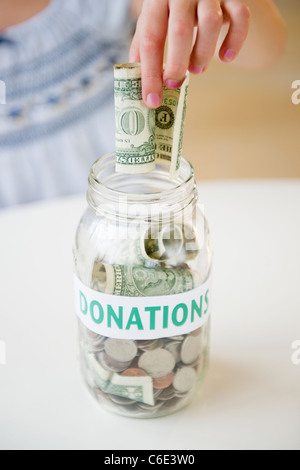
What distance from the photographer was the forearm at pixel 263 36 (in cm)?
112

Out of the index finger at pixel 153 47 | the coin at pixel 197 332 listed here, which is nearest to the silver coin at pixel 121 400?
the coin at pixel 197 332

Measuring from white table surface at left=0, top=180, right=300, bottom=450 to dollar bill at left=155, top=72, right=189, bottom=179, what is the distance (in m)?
0.30

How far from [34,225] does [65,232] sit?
0.07 meters

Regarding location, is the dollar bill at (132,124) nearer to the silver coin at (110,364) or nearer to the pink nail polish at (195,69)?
the pink nail polish at (195,69)

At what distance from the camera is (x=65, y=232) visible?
3.43ft

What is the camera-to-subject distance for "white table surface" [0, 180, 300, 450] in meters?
0.66

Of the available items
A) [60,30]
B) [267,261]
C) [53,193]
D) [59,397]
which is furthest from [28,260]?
[60,30]

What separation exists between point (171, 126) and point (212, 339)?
0.33 meters

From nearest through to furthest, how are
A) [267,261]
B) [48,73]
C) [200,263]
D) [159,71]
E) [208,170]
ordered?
[159,71]
[200,263]
[267,261]
[48,73]
[208,170]

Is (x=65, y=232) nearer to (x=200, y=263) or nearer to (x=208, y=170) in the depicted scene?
(x=200, y=263)

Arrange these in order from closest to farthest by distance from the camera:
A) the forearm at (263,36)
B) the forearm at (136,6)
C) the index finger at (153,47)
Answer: the index finger at (153,47) < the forearm at (263,36) < the forearm at (136,6)

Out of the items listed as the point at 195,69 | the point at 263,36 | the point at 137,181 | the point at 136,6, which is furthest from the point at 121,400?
the point at 136,6

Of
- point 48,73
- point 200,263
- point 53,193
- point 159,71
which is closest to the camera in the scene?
point 159,71

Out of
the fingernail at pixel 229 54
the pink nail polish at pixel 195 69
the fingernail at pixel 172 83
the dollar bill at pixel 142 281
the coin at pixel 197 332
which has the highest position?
the fingernail at pixel 229 54
